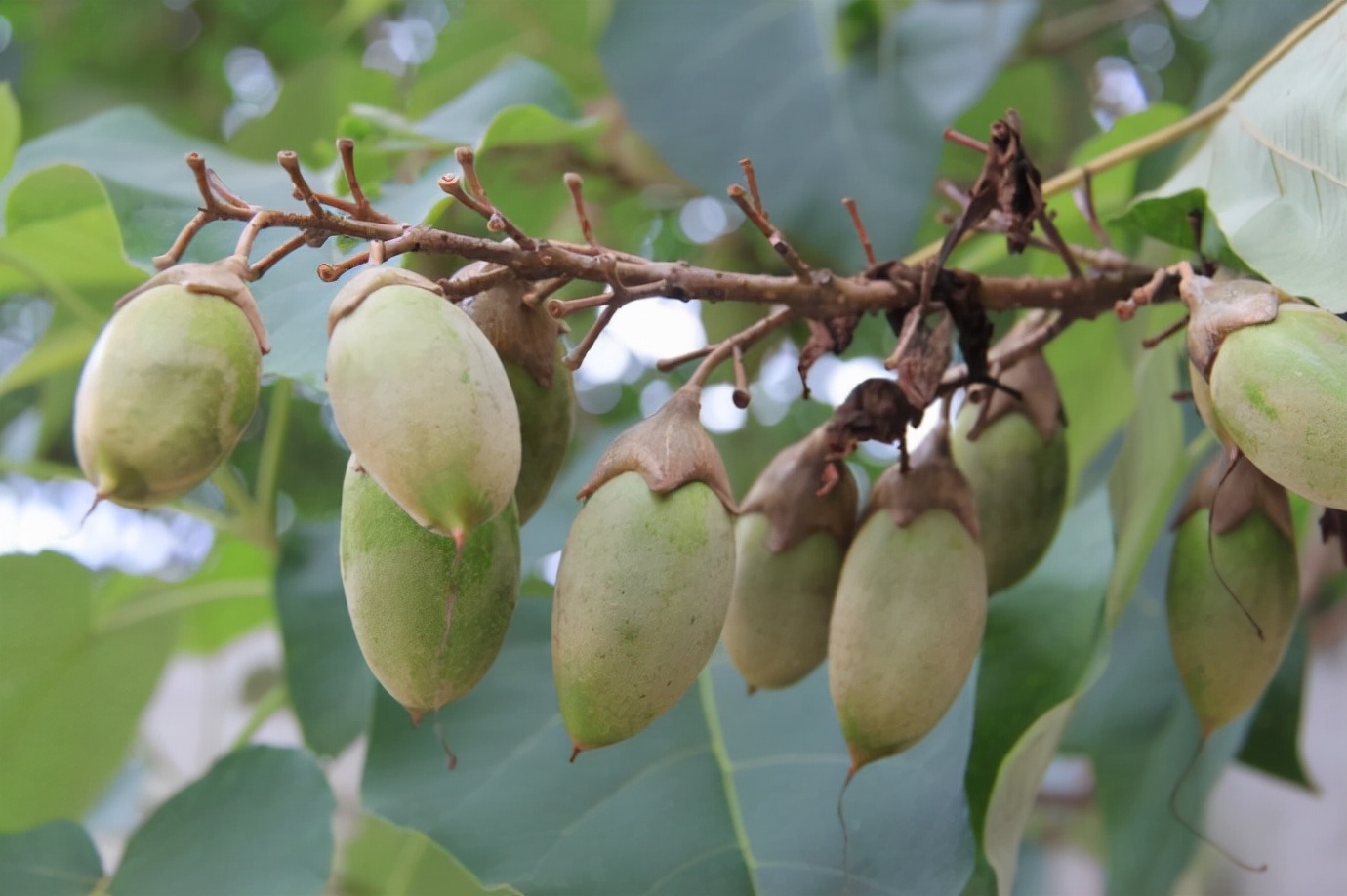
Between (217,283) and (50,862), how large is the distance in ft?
1.73

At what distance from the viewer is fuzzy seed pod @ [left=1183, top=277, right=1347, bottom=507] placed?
488 mm

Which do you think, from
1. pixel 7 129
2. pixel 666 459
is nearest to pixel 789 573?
pixel 666 459

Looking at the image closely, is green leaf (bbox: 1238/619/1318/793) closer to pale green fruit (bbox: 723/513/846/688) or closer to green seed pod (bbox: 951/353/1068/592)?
green seed pod (bbox: 951/353/1068/592)

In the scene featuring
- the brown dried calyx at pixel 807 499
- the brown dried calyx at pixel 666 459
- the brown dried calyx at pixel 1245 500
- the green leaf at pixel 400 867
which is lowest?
the green leaf at pixel 400 867

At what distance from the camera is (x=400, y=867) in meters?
0.93

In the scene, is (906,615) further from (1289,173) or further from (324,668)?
(324,668)

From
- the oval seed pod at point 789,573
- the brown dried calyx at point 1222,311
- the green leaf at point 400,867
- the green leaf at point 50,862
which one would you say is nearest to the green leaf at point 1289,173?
the brown dried calyx at point 1222,311

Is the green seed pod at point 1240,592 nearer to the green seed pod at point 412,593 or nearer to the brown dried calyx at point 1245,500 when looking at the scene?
the brown dried calyx at point 1245,500

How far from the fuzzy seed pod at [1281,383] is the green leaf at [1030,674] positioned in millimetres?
197

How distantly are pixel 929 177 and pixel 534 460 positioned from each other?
564mm

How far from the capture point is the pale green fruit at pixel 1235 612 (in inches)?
24.3

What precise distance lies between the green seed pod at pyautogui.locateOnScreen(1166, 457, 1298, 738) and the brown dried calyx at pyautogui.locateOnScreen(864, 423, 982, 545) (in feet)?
0.38

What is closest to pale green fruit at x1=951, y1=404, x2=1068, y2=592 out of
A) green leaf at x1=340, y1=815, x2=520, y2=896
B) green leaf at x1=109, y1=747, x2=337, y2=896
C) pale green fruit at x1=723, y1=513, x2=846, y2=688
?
pale green fruit at x1=723, y1=513, x2=846, y2=688

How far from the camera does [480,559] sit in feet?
1.68
